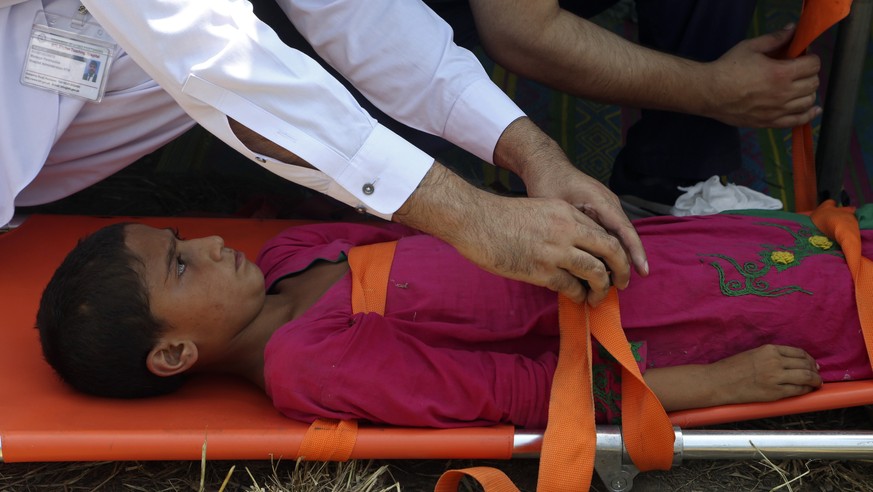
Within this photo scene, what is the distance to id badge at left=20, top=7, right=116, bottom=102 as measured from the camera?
1913mm

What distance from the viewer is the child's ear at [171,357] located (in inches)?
70.0

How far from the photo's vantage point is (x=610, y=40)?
85.3 inches

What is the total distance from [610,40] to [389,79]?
1.82 feet

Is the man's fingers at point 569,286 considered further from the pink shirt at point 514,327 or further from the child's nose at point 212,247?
the child's nose at point 212,247

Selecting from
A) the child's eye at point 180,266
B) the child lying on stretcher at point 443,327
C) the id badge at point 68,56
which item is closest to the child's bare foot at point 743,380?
the child lying on stretcher at point 443,327

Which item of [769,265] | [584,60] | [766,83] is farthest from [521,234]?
[766,83]

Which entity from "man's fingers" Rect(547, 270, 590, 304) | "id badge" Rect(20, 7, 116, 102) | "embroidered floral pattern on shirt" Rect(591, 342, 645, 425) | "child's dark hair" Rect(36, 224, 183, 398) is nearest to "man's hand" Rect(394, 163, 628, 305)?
"man's fingers" Rect(547, 270, 590, 304)

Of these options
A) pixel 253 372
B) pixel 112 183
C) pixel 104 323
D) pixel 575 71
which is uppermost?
pixel 575 71

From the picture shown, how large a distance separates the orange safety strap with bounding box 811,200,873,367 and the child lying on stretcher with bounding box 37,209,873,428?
0.02 m

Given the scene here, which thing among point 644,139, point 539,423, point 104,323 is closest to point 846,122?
point 644,139

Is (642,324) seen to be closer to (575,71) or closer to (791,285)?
(791,285)

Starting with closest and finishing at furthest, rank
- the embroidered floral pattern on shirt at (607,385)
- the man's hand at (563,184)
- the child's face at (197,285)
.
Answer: the man's hand at (563,184)
the embroidered floral pattern on shirt at (607,385)
the child's face at (197,285)

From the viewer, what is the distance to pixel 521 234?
58.1 inches

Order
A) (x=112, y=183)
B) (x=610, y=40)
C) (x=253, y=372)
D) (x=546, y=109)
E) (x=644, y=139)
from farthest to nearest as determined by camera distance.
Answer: (x=546, y=109), (x=112, y=183), (x=644, y=139), (x=610, y=40), (x=253, y=372)
